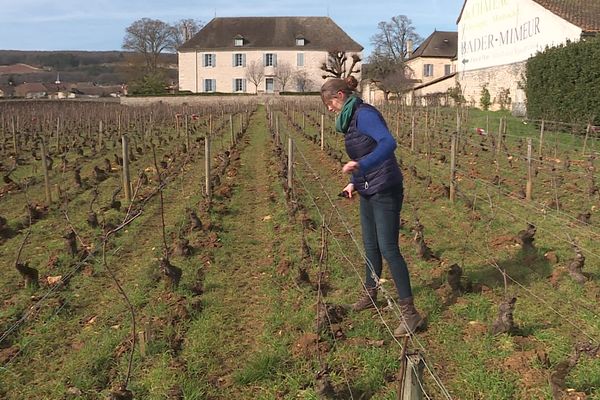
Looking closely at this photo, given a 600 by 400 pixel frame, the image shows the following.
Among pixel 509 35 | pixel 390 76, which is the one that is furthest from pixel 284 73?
pixel 509 35

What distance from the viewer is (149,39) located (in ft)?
224

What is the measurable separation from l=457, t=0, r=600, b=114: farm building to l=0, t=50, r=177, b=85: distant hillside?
64.3 meters

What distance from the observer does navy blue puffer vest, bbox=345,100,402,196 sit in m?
3.96

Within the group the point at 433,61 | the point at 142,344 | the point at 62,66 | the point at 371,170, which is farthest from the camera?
the point at 62,66

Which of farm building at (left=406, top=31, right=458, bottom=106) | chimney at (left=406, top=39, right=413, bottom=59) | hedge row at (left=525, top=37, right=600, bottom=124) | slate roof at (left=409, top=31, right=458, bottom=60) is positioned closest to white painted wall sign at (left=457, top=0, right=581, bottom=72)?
hedge row at (left=525, top=37, right=600, bottom=124)

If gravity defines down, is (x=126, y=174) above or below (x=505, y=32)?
below

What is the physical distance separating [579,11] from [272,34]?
4019 cm

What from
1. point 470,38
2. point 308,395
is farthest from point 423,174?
point 470,38

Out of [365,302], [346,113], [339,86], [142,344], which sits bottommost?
[142,344]

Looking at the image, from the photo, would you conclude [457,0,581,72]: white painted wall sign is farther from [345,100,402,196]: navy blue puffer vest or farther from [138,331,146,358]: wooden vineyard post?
[138,331,146,358]: wooden vineyard post

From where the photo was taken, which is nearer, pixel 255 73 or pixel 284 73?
pixel 284 73

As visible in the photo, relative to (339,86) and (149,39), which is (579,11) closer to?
(339,86)

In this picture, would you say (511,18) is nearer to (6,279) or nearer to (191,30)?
(6,279)

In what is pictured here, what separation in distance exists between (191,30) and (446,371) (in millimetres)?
74070
